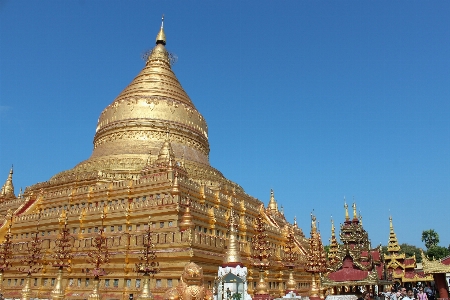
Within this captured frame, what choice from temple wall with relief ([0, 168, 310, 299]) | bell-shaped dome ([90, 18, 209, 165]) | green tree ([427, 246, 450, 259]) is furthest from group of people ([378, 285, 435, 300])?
green tree ([427, 246, 450, 259])

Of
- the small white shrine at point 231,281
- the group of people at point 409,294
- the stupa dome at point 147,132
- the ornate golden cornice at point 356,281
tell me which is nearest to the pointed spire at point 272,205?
the stupa dome at point 147,132

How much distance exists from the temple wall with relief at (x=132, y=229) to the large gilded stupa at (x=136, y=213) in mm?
58

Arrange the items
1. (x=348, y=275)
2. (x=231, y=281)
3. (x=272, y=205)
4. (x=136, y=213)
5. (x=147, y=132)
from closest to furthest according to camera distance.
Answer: (x=231, y=281) → (x=136, y=213) → (x=348, y=275) → (x=147, y=132) → (x=272, y=205)

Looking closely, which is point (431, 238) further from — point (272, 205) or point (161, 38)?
point (161, 38)

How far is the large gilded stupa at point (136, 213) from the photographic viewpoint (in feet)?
68.8

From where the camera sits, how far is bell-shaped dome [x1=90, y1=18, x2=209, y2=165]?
31.8m

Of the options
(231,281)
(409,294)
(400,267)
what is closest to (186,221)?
(231,281)

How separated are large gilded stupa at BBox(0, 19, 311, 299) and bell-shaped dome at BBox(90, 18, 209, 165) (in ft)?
0.29

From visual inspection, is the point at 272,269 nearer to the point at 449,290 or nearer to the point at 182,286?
the point at 449,290

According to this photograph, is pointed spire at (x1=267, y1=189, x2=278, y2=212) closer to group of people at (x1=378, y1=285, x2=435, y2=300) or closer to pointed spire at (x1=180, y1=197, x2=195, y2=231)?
group of people at (x1=378, y1=285, x2=435, y2=300)

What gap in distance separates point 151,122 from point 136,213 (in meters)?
11.2

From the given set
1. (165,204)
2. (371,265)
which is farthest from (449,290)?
(165,204)

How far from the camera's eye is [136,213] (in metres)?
23.0

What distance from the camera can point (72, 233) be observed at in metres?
24.8
